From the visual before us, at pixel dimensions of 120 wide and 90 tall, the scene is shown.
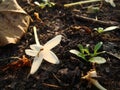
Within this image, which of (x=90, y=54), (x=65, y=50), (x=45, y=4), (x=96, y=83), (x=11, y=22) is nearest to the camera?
(x=96, y=83)

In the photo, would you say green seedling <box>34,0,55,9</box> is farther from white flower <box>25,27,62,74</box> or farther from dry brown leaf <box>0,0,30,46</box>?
white flower <box>25,27,62,74</box>

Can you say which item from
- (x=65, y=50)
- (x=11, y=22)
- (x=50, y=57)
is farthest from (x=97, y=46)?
(x=11, y=22)

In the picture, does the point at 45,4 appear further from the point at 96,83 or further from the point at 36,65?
the point at 96,83

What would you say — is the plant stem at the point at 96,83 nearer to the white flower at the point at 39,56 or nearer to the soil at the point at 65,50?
the soil at the point at 65,50

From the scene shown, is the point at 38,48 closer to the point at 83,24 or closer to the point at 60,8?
the point at 83,24

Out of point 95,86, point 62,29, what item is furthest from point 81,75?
point 62,29

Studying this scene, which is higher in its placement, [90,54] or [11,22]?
[11,22]
